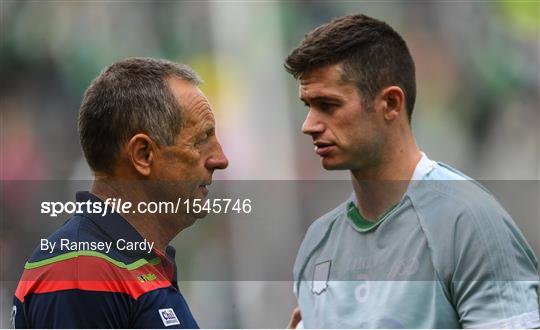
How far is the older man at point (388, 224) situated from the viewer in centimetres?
159

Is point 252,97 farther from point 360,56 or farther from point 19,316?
point 19,316

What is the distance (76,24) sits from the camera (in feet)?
7.45

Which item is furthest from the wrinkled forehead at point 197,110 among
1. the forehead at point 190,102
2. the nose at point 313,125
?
the nose at point 313,125

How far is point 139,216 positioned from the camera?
1674 millimetres

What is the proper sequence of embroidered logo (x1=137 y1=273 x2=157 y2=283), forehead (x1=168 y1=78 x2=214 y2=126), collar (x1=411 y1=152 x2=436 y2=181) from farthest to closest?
collar (x1=411 y1=152 x2=436 y2=181), forehead (x1=168 y1=78 x2=214 y2=126), embroidered logo (x1=137 y1=273 x2=157 y2=283)

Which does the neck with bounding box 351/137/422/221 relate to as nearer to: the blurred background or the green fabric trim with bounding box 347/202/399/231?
the green fabric trim with bounding box 347/202/399/231

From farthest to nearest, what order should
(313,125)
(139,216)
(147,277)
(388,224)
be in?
(313,125) < (388,224) < (139,216) < (147,277)

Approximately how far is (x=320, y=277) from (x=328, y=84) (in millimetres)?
417

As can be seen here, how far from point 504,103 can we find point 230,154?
0.73 m

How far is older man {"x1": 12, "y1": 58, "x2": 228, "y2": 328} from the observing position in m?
1.46

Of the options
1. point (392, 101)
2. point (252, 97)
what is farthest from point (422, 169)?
point (252, 97)

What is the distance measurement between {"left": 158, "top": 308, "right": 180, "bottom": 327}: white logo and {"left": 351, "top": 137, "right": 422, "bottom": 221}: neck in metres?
0.51

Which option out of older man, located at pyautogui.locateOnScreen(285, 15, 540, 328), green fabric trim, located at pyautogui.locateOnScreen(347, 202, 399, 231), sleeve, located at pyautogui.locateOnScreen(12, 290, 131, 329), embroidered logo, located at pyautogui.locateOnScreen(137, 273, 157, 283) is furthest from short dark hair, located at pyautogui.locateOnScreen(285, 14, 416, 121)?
sleeve, located at pyautogui.locateOnScreen(12, 290, 131, 329)

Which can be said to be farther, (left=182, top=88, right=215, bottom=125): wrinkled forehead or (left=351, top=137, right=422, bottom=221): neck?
(left=351, top=137, right=422, bottom=221): neck
